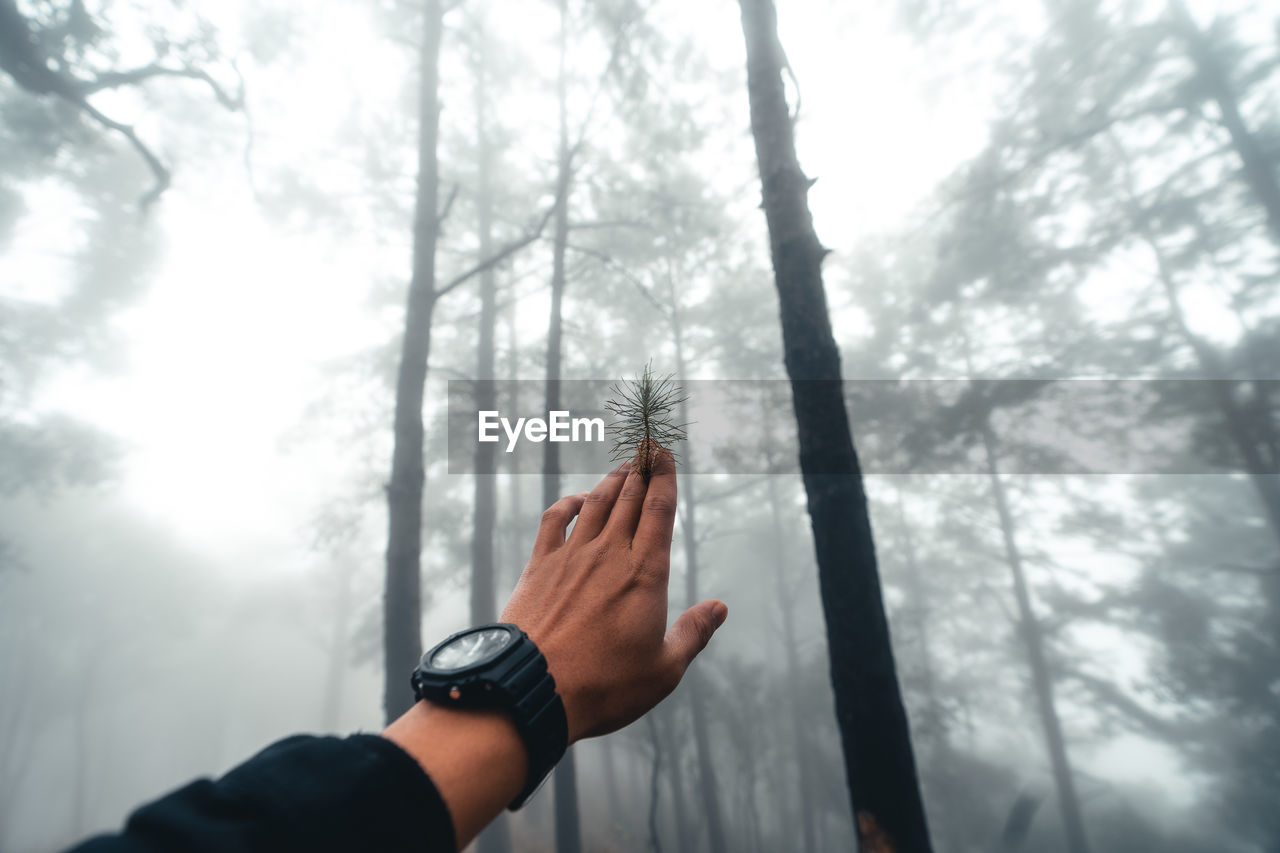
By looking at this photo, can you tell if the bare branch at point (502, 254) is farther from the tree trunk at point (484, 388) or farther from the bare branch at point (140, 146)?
→ the bare branch at point (140, 146)

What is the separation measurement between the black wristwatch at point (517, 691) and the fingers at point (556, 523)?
503 mm

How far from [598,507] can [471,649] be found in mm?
632

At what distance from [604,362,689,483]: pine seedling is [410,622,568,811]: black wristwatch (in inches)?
30.1

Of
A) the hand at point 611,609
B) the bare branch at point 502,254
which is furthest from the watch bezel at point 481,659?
the bare branch at point 502,254

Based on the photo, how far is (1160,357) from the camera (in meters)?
10.5

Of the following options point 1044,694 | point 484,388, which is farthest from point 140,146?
point 1044,694

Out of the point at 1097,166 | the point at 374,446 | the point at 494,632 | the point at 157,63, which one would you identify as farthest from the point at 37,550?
the point at 1097,166

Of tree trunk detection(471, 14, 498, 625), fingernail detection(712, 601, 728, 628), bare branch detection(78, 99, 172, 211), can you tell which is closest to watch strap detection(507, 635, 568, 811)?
fingernail detection(712, 601, 728, 628)

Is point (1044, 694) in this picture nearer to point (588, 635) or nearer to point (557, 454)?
point (557, 454)

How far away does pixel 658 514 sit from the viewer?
1674 millimetres

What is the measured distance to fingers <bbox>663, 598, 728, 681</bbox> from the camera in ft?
5.31

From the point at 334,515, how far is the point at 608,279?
8.84 meters

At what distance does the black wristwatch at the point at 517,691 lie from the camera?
4.06ft

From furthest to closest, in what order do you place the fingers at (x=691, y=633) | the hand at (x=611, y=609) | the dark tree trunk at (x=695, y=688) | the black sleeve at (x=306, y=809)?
the dark tree trunk at (x=695, y=688) → the fingers at (x=691, y=633) → the hand at (x=611, y=609) → the black sleeve at (x=306, y=809)
